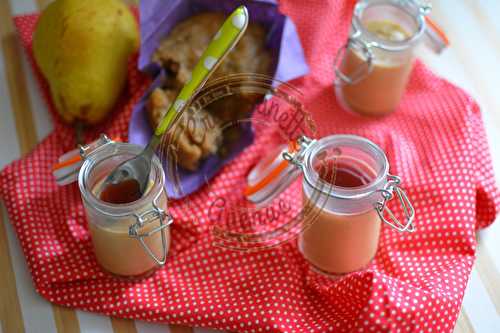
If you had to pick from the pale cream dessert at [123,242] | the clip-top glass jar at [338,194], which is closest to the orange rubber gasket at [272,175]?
the clip-top glass jar at [338,194]

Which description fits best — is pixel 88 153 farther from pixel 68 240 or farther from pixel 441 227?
pixel 441 227

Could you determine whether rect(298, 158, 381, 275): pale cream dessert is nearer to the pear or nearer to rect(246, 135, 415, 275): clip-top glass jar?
rect(246, 135, 415, 275): clip-top glass jar

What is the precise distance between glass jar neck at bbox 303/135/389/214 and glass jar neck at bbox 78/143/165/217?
17 centimetres

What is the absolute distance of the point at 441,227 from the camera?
857 millimetres

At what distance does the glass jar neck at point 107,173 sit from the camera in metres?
0.74

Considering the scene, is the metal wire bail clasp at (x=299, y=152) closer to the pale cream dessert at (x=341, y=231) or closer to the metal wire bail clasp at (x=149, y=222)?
the pale cream dessert at (x=341, y=231)

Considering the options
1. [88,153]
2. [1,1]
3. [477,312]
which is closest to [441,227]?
[477,312]

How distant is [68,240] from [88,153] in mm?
144

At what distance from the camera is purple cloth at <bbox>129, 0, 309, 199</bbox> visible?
2.97 feet

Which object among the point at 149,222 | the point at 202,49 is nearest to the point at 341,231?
the point at 149,222

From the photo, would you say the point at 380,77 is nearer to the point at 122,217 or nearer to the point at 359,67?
the point at 359,67

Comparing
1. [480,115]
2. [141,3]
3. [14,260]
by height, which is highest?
[141,3]

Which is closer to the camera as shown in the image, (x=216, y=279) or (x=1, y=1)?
(x=216, y=279)

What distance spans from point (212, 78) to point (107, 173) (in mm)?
211
